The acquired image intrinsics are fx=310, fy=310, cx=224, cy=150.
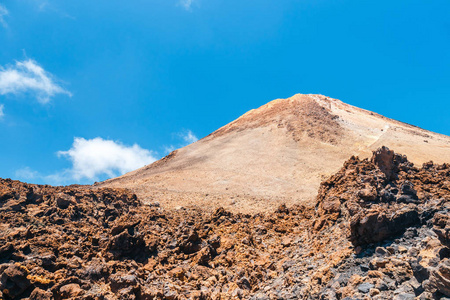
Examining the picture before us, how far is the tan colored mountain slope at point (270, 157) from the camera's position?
2906 cm

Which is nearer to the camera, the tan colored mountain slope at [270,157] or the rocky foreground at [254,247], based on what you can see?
the rocky foreground at [254,247]

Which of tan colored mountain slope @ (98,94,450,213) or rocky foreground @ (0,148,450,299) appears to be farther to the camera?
tan colored mountain slope @ (98,94,450,213)

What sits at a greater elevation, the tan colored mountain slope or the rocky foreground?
the tan colored mountain slope

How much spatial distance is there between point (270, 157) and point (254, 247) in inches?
1253

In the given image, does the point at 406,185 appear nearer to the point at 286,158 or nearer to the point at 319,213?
the point at 319,213

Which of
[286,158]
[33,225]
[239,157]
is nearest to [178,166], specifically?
[239,157]

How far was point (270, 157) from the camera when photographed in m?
44.6

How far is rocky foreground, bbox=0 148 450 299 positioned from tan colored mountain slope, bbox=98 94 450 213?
9.04m

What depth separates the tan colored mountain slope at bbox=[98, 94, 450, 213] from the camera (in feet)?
95.3

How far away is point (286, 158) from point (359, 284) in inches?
1432

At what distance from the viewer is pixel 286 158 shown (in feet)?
142

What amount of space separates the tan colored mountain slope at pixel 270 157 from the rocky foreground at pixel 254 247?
9039 mm

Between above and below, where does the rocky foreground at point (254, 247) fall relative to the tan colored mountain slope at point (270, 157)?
below

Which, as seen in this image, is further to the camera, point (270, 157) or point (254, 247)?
point (270, 157)
